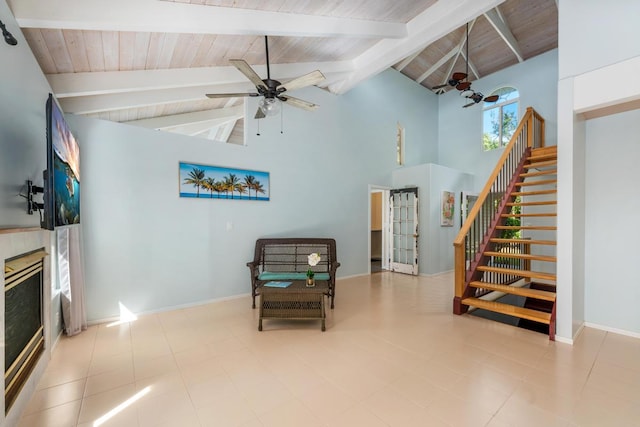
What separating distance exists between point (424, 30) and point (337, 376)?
4346 millimetres

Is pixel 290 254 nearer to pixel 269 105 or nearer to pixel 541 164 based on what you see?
pixel 269 105

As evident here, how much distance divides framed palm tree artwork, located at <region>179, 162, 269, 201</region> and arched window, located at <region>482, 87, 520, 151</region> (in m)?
6.34

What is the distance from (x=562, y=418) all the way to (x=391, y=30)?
435 centimetres

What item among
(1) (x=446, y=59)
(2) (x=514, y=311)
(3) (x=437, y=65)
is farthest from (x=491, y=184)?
(3) (x=437, y=65)

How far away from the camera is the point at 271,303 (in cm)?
325

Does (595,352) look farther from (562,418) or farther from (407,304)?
(407,304)

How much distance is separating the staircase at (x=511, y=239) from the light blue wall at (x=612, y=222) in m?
0.40

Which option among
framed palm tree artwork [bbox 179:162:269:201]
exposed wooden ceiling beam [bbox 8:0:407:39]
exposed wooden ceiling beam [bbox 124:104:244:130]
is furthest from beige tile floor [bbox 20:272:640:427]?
exposed wooden ceiling beam [bbox 124:104:244:130]

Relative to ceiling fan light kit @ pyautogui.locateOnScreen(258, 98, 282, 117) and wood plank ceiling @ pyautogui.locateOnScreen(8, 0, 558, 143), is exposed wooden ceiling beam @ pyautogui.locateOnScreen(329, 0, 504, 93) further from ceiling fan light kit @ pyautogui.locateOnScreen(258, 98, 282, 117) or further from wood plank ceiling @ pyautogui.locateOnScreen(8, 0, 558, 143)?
ceiling fan light kit @ pyautogui.locateOnScreen(258, 98, 282, 117)

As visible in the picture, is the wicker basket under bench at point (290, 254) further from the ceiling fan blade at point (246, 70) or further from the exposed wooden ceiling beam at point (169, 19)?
the exposed wooden ceiling beam at point (169, 19)

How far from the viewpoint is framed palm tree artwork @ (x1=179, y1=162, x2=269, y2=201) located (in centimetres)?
395

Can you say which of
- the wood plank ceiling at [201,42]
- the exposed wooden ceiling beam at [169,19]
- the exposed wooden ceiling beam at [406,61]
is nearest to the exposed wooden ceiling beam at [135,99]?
the wood plank ceiling at [201,42]

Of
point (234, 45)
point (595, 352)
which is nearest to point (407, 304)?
point (595, 352)

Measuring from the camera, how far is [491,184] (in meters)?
4.05
